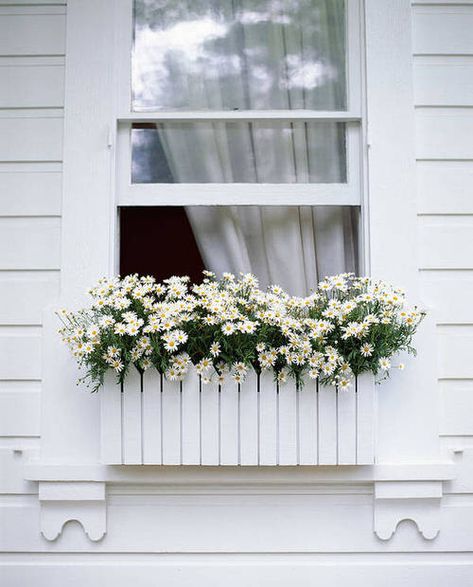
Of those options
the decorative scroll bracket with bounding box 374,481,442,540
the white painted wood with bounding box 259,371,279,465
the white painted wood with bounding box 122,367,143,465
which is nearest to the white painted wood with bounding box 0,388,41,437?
the white painted wood with bounding box 122,367,143,465

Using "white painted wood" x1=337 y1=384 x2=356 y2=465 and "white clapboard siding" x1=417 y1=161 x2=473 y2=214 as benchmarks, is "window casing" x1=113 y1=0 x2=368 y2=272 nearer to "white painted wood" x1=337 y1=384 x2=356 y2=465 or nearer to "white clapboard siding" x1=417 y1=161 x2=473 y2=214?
"white clapboard siding" x1=417 y1=161 x2=473 y2=214

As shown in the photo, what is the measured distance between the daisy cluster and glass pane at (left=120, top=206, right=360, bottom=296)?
0.20m

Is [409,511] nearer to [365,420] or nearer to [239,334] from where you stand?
[365,420]

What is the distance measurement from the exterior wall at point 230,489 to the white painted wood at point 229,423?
0.17m

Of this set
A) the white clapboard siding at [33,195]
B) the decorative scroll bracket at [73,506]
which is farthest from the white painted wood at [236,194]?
the decorative scroll bracket at [73,506]

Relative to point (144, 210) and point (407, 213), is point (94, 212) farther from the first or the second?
point (407, 213)

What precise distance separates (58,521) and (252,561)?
571mm

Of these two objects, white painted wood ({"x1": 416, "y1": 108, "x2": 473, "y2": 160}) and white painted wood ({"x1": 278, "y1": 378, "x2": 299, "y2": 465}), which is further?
white painted wood ({"x1": 416, "y1": 108, "x2": 473, "y2": 160})

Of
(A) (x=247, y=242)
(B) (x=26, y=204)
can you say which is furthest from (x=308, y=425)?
(B) (x=26, y=204)

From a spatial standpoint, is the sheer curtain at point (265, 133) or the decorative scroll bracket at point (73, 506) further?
the sheer curtain at point (265, 133)

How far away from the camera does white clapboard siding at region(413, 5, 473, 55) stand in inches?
85.7

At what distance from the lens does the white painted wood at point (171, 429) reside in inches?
77.8

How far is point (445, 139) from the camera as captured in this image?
2.15 meters

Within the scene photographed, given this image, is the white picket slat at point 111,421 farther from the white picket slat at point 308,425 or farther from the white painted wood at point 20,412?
the white picket slat at point 308,425
